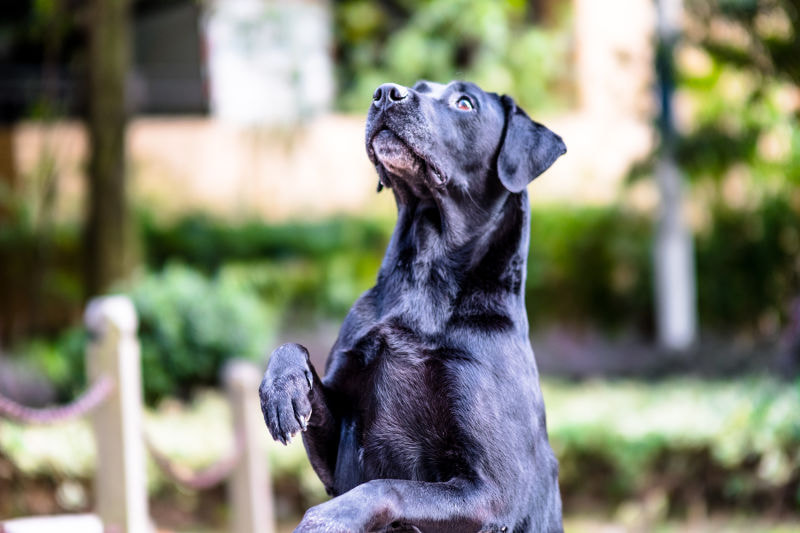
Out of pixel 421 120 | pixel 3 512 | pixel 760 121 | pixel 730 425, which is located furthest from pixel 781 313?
pixel 421 120

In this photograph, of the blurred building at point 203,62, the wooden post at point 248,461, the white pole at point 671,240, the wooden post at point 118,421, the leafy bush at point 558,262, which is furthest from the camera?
the blurred building at point 203,62

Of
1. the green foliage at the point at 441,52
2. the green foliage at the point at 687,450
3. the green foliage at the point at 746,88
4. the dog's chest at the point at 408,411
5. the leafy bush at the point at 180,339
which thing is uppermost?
the green foliage at the point at 441,52

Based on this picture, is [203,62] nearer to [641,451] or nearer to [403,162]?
[641,451]

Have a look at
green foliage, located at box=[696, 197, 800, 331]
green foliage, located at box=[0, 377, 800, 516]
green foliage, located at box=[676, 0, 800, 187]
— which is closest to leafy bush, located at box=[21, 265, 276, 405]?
green foliage, located at box=[0, 377, 800, 516]

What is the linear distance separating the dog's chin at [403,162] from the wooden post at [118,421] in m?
3.07

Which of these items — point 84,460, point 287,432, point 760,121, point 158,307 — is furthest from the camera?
point 760,121

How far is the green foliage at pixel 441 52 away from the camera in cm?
1155

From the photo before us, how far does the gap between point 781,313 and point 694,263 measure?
3.45 feet

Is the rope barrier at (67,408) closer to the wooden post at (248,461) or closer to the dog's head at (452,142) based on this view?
the wooden post at (248,461)

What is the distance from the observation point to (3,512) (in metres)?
6.59

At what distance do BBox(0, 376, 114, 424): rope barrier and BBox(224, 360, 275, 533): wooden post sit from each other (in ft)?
3.53

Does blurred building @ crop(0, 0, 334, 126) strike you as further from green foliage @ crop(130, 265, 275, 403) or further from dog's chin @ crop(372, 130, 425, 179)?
dog's chin @ crop(372, 130, 425, 179)

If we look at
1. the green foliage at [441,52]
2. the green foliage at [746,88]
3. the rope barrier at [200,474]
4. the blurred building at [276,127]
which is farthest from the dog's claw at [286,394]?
the blurred building at [276,127]

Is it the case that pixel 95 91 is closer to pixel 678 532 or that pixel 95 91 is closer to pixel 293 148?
pixel 293 148
